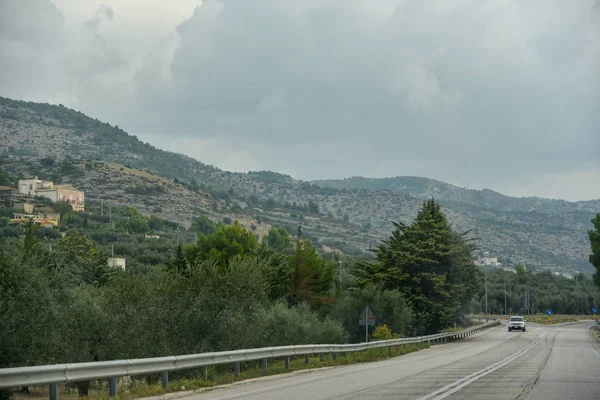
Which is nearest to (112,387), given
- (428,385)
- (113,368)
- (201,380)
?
(113,368)

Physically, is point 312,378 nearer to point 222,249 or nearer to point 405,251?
point 405,251

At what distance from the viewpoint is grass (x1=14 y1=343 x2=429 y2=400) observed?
1766 cm

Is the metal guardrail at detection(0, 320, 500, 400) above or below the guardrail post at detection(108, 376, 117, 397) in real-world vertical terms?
above

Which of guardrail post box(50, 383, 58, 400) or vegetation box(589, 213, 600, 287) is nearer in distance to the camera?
guardrail post box(50, 383, 58, 400)

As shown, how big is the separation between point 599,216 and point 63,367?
73415 millimetres

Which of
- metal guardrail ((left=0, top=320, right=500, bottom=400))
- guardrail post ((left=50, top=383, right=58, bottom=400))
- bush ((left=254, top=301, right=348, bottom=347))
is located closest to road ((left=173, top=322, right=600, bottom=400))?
metal guardrail ((left=0, top=320, right=500, bottom=400))

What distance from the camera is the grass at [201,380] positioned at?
17656 mm

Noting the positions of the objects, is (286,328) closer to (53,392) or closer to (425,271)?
(53,392)

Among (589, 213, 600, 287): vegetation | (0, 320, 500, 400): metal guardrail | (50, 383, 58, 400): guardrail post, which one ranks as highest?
(589, 213, 600, 287): vegetation

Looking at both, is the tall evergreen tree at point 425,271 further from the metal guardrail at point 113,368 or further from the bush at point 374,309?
the metal guardrail at point 113,368

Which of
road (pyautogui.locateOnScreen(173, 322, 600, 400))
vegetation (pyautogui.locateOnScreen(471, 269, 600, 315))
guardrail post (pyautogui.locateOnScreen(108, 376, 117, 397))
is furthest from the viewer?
vegetation (pyautogui.locateOnScreen(471, 269, 600, 315))

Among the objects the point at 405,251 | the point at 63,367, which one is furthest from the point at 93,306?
the point at 405,251

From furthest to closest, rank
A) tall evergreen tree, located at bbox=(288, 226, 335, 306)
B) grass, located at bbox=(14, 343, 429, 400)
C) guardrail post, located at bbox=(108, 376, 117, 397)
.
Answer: tall evergreen tree, located at bbox=(288, 226, 335, 306)
grass, located at bbox=(14, 343, 429, 400)
guardrail post, located at bbox=(108, 376, 117, 397)

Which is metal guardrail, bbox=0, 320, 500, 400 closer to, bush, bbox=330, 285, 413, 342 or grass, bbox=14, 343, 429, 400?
grass, bbox=14, 343, 429, 400
